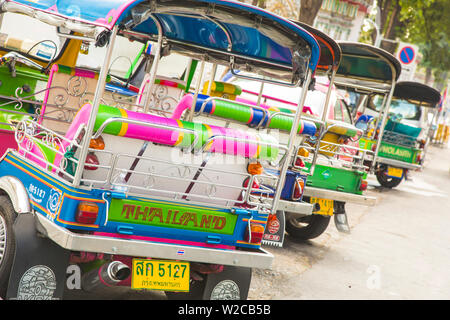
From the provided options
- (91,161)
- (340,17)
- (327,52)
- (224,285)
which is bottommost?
(224,285)

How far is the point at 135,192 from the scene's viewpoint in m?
4.91

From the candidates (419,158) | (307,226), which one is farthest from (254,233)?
(419,158)

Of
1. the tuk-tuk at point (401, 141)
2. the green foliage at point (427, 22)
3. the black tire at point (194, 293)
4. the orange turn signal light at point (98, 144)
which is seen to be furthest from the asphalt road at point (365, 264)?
the green foliage at point (427, 22)

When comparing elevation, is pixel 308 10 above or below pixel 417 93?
above

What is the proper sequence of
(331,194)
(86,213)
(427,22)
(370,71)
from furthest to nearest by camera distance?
1. (427,22)
2. (370,71)
3. (331,194)
4. (86,213)

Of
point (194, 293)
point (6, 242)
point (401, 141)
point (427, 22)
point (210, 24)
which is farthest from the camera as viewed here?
point (427, 22)

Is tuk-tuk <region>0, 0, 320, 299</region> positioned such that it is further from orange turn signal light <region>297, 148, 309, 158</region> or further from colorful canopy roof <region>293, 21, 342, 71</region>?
orange turn signal light <region>297, 148, 309, 158</region>

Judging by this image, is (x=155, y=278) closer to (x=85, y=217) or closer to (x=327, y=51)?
(x=85, y=217)

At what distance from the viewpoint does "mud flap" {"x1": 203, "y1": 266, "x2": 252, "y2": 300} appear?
17.1 ft

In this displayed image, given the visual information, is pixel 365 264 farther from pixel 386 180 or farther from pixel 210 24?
pixel 386 180

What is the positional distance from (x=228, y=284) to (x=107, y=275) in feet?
3.53

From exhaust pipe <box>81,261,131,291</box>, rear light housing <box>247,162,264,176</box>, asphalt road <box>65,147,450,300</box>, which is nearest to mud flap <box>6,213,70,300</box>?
exhaust pipe <box>81,261,131,291</box>

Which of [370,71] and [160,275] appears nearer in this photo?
[160,275]

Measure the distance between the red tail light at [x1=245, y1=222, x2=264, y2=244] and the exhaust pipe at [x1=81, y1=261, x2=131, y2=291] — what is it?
1.03 meters
